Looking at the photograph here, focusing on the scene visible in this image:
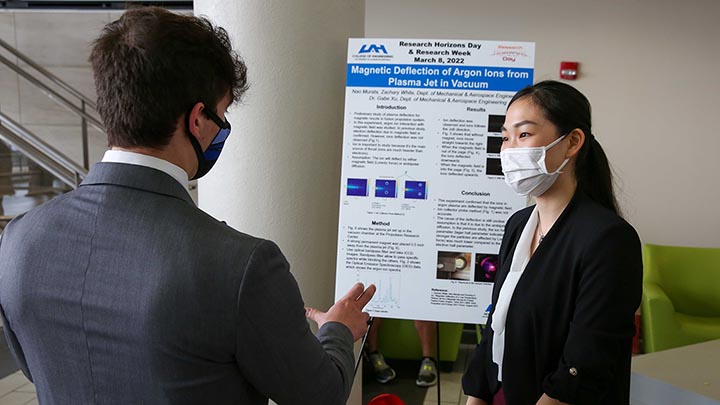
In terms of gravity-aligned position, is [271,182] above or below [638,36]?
below

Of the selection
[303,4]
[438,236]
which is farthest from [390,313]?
[303,4]

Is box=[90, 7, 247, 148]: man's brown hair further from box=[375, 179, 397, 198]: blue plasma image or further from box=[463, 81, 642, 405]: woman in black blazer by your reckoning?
box=[375, 179, 397, 198]: blue plasma image

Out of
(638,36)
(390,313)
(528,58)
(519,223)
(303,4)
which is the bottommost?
(390,313)

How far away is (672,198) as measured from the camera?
536 centimetres

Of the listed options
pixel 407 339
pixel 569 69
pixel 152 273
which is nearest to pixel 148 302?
pixel 152 273

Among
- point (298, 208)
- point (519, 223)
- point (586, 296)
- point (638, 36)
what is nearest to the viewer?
point (586, 296)

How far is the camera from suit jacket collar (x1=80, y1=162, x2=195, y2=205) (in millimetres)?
1058

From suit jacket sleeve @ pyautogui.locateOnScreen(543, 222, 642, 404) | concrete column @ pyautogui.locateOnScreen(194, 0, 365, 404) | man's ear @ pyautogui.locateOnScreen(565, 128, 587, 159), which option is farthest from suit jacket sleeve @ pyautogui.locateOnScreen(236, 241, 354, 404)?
concrete column @ pyautogui.locateOnScreen(194, 0, 365, 404)

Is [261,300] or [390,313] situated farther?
[390,313]

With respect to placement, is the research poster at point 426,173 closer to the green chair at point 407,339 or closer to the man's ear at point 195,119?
the man's ear at point 195,119

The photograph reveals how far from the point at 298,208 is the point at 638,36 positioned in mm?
4059

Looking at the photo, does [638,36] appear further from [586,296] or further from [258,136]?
[586,296]

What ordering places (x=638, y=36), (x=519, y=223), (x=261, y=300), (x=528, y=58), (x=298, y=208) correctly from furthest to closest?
(x=638, y=36) < (x=298, y=208) < (x=528, y=58) < (x=519, y=223) < (x=261, y=300)

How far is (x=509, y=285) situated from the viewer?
1.77m
